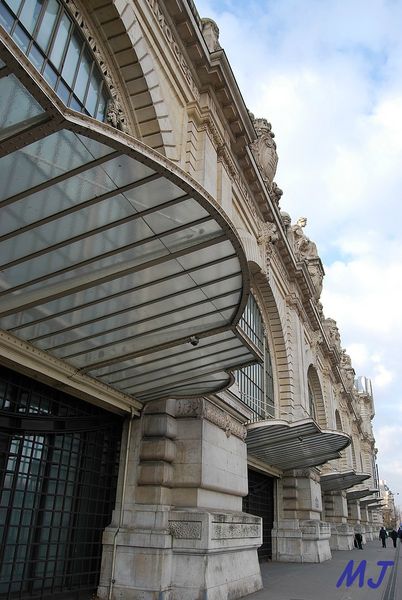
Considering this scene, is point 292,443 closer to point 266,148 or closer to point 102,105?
point 266,148

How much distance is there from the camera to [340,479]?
26.4 m

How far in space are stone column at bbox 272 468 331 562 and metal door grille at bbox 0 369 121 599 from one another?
12.9m

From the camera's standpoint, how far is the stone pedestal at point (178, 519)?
8.14m

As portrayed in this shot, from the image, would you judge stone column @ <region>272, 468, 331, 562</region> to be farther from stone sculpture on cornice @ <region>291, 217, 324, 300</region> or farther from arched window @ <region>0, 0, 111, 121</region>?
arched window @ <region>0, 0, 111, 121</region>

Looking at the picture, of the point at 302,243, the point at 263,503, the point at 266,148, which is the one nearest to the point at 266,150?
the point at 266,148

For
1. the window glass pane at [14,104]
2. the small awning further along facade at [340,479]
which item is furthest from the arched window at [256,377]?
the window glass pane at [14,104]

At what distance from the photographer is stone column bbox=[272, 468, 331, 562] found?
1917cm

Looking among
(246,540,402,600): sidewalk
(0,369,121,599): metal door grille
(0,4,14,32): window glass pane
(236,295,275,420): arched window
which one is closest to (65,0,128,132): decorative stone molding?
(0,4,14,32): window glass pane

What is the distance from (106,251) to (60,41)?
5.07m

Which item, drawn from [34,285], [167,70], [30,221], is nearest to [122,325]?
[34,285]

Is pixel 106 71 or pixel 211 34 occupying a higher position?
pixel 211 34

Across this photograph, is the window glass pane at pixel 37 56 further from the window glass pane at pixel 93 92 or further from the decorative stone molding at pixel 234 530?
the decorative stone molding at pixel 234 530

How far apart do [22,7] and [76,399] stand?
6335 mm

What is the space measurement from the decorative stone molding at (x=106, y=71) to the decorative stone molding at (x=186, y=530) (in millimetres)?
7213
